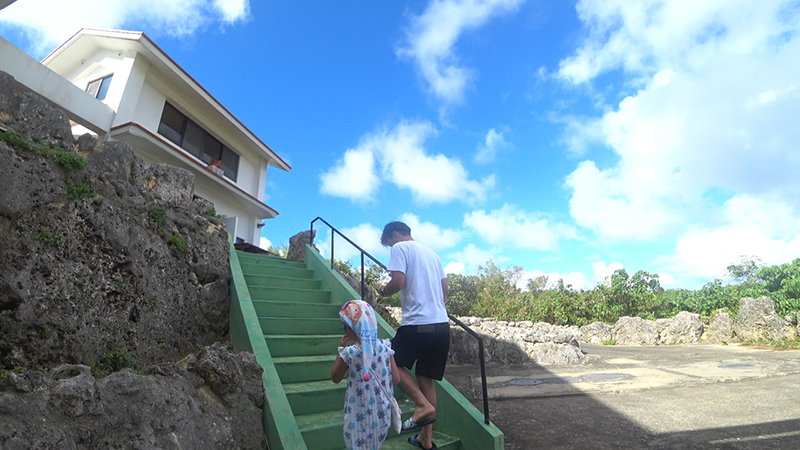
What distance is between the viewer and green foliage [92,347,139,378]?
131 inches

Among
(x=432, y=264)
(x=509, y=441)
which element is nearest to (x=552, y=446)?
(x=509, y=441)

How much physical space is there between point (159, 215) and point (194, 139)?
7.41 meters

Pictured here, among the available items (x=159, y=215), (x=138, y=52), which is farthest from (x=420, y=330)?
(x=138, y=52)

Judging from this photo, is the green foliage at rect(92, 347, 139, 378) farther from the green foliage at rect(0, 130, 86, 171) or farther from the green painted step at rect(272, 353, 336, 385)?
the green foliage at rect(0, 130, 86, 171)

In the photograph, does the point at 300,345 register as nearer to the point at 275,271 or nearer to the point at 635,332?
the point at 275,271

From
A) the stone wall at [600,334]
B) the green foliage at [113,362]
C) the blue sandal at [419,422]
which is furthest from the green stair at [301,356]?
the stone wall at [600,334]

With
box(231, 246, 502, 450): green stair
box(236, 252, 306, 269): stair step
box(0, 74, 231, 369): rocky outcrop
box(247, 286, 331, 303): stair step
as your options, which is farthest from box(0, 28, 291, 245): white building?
box(247, 286, 331, 303): stair step

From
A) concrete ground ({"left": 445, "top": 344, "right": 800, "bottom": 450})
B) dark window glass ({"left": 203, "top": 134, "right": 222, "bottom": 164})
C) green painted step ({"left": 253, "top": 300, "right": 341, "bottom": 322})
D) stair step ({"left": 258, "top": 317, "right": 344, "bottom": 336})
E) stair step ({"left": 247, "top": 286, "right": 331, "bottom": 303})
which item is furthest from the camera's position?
dark window glass ({"left": 203, "top": 134, "right": 222, "bottom": 164})

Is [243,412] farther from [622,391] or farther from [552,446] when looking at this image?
[622,391]

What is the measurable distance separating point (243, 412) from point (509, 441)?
273 centimetres

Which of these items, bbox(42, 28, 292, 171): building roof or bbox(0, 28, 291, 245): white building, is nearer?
bbox(0, 28, 291, 245): white building

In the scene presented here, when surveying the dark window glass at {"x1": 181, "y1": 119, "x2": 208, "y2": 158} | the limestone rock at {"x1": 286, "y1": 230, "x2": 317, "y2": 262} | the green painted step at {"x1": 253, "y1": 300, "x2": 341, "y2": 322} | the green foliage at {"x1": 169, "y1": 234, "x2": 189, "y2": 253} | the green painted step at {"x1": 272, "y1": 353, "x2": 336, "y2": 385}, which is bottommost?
the green painted step at {"x1": 272, "y1": 353, "x2": 336, "y2": 385}

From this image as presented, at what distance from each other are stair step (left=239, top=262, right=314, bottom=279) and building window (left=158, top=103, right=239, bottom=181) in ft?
20.2

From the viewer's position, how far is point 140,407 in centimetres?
222
